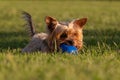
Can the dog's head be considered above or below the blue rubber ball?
above

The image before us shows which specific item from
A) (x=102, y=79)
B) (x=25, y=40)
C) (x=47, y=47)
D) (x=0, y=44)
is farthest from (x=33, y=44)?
(x=102, y=79)

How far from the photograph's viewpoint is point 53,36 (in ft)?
30.0

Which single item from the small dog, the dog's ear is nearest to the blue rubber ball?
the small dog

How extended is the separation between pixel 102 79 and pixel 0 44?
7978 mm

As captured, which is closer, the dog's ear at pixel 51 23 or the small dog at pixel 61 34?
the small dog at pixel 61 34

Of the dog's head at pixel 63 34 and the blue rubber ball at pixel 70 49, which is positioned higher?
the dog's head at pixel 63 34

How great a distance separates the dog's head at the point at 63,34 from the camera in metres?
9.08

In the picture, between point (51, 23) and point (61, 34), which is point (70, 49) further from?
point (51, 23)

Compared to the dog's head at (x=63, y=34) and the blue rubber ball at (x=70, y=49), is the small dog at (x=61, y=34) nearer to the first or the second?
the dog's head at (x=63, y=34)

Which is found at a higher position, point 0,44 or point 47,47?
point 47,47

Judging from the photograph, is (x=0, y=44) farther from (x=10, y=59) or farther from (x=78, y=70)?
(x=78, y=70)

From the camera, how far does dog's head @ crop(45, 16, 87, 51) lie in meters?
9.08

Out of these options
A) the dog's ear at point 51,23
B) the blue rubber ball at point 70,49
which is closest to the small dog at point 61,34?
the dog's ear at point 51,23

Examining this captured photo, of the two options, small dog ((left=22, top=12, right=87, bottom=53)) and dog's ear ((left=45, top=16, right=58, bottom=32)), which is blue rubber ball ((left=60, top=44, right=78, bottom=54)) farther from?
dog's ear ((left=45, top=16, right=58, bottom=32))
